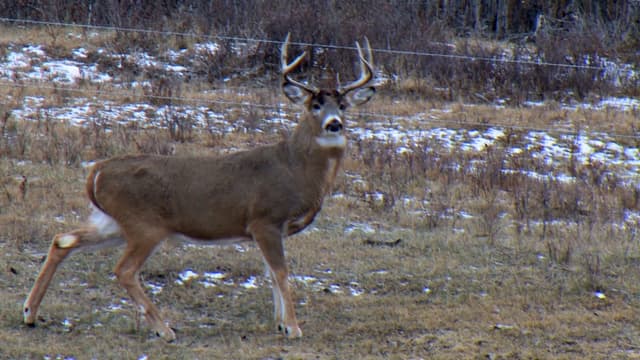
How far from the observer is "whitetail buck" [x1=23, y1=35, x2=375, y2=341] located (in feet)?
21.8

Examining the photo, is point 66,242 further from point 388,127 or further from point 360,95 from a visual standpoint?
point 388,127

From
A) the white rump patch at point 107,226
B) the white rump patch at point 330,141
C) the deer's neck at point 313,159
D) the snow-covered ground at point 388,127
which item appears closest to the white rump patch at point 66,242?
the white rump patch at point 107,226

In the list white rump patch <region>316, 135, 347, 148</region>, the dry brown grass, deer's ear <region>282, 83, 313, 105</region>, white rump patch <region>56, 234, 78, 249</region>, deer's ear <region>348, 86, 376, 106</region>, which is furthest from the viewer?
deer's ear <region>348, 86, 376, 106</region>

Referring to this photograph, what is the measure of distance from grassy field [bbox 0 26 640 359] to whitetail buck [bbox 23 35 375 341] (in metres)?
0.34

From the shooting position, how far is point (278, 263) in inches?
265

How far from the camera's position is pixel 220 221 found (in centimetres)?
679

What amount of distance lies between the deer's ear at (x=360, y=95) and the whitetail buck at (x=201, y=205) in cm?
40

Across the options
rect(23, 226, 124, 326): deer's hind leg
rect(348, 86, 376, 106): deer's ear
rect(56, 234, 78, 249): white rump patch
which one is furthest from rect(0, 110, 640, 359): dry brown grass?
rect(348, 86, 376, 106): deer's ear

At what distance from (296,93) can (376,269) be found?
1.69 metres

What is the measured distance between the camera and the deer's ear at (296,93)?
727 cm

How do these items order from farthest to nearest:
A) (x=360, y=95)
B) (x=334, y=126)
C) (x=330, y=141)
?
(x=360, y=95) → (x=330, y=141) → (x=334, y=126)

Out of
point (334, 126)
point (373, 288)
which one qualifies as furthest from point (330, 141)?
point (373, 288)

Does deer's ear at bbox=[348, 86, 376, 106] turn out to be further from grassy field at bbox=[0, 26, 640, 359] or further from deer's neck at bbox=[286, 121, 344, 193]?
grassy field at bbox=[0, 26, 640, 359]

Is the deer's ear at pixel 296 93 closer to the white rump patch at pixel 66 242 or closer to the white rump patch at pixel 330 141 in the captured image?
the white rump patch at pixel 330 141
